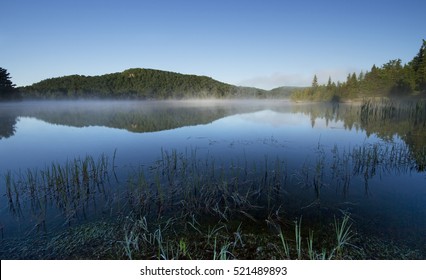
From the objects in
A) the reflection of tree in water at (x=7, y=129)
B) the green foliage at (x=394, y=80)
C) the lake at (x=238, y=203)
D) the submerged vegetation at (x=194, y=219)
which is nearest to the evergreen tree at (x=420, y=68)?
the green foliage at (x=394, y=80)

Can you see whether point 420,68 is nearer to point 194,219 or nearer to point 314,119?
point 314,119

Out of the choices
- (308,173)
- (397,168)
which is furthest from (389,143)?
(308,173)

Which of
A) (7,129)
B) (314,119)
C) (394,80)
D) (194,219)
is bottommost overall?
(194,219)

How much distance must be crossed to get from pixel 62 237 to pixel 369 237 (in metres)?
8.19

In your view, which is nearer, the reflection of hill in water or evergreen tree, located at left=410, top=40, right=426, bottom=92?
the reflection of hill in water

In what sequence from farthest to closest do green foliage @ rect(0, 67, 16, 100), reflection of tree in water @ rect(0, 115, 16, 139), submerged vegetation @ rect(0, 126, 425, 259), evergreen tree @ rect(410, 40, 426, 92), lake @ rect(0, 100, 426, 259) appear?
green foliage @ rect(0, 67, 16, 100) < evergreen tree @ rect(410, 40, 426, 92) < reflection of tree in water @ rect(0, 115, 16, 139) < lake @ rect(0, 100, 426, 259) < submerged vegetation @ rect(0, 126, 425, 259)

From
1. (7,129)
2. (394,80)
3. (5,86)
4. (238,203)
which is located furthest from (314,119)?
(5,86)

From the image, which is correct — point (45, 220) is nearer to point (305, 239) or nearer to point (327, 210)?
point (305, 239)

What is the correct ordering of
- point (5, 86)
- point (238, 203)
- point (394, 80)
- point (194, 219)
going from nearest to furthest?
point (194, 219), point (238, 203), point (394, 80), point (5, 86)

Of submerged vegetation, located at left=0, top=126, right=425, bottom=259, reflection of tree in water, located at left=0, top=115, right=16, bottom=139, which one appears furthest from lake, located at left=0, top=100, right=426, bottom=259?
reflection of tree in water, located at left=0, top=115, right=16, bottom=139

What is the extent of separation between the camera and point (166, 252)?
189 inches

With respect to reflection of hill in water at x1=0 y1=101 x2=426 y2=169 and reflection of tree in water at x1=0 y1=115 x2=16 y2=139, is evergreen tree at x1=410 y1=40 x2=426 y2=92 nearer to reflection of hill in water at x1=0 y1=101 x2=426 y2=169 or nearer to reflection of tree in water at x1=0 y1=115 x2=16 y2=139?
reflection of hill in water at x1=0 y1=101 x2=426 y2=169

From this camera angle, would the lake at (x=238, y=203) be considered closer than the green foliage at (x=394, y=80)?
Yes

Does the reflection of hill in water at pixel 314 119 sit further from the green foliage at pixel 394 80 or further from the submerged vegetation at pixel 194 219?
the green foliage at pixel 394 80
